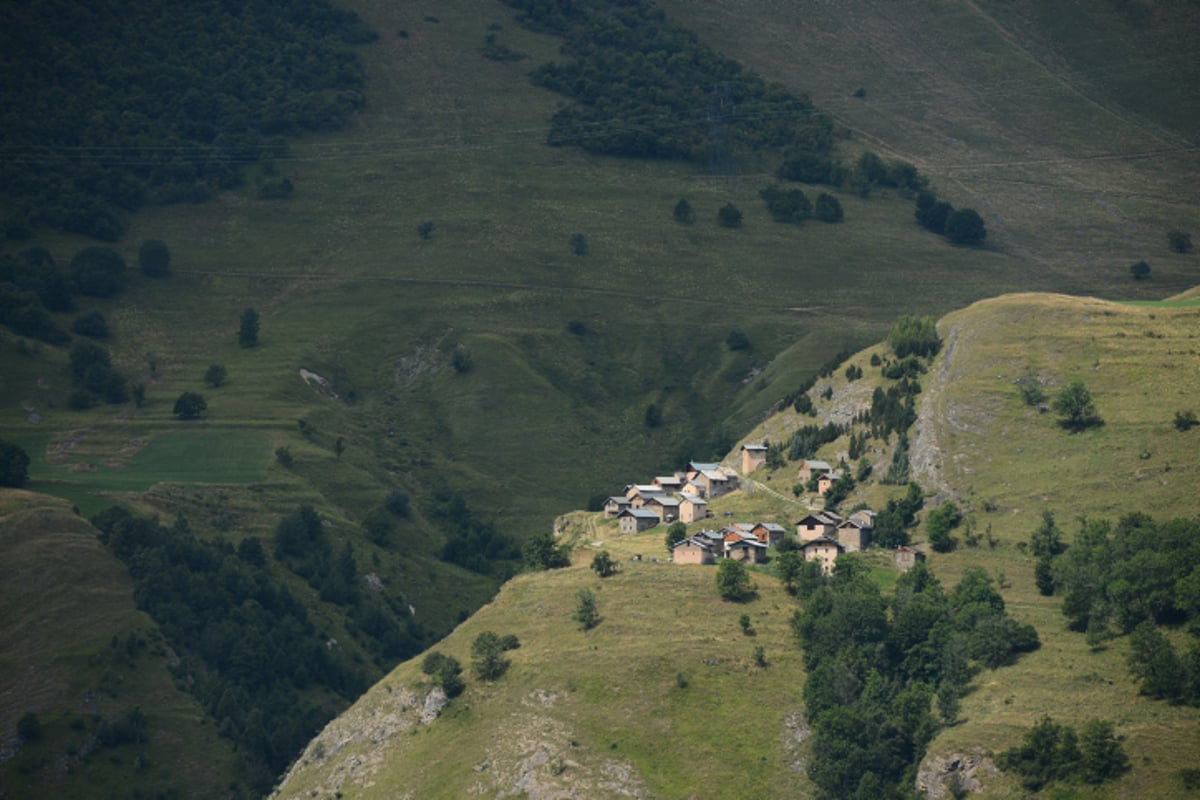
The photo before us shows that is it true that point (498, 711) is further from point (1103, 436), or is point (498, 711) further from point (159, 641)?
point (1103, 436)

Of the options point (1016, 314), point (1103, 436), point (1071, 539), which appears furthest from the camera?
point (1016, 314)

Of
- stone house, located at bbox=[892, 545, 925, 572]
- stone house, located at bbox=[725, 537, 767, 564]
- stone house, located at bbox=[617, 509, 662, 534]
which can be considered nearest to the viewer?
stone house, located at bbox=[892, 545, 925, 572]

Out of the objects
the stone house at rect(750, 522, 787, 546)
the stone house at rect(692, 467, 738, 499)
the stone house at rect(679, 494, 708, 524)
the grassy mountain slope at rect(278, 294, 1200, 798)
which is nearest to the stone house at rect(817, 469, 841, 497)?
the grassy mountain slope at rect(278, 294, 1200, 798)

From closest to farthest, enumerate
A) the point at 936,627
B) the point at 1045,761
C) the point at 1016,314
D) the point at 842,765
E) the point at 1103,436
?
the point at 1045,761
the point at 842,765
the point at 936,627
the point at 1103,436
the point at 1016,314

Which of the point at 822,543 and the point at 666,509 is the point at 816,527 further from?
the point at 666,509

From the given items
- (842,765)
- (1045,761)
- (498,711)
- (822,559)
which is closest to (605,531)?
(822,559)

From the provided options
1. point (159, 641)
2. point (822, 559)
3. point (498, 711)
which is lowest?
point (159, 641)

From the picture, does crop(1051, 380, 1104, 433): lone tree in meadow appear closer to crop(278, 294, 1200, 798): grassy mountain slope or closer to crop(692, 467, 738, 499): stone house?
crop(278, 294, 1200, 798): grassy mountain slope
